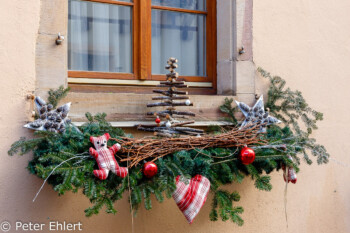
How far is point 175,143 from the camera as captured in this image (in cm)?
261

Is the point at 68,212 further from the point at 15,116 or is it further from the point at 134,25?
the point at 134,25

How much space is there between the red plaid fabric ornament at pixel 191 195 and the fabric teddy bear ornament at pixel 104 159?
15.3 inches

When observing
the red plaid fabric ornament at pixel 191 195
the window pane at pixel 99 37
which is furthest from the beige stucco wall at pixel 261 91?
the red plaid fabric ornament at pixel 191 195

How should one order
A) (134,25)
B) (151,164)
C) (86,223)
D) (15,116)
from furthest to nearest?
(134,25)
(86,223)
(15,116)
(151,164)

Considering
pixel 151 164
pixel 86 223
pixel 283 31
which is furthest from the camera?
pixel 283 31

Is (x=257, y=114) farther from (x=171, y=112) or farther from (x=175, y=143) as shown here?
(x=175, y=143)

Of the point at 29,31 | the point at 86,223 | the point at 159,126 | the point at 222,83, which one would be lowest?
the point at 86,223

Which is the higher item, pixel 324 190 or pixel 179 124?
pixel 179 124

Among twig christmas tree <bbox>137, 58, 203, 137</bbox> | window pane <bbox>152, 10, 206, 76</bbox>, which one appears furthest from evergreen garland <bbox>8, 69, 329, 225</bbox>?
window pane <bbox>152, 10, 206, 76</bbox>

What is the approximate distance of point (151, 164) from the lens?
2400 mm

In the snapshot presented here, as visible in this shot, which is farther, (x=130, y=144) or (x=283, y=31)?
(x=283, y=31)

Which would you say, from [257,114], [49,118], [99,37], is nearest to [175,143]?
[49,118]

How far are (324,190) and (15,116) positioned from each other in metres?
2.74

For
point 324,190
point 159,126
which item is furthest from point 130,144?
point 324,190
